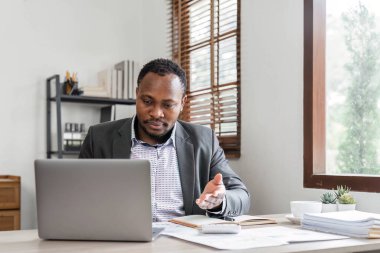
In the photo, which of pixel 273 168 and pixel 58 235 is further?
pixel 273 168

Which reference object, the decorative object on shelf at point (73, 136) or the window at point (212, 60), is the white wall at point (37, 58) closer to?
the decorative object on shelf at point (73, 136)

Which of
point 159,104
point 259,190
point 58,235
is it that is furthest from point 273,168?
point 58,235

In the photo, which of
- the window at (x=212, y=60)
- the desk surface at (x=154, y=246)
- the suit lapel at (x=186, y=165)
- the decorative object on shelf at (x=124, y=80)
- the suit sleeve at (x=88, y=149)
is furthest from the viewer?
the decorative object on shelf at (x=124, y=80)

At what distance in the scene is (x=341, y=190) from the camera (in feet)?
6.82

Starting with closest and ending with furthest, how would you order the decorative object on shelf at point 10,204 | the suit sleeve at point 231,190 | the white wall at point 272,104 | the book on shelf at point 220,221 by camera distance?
the book on shelf at point 220,221 → the suit sleeve at point 231,190 → the white wall at point 272,104 → the decorative object on shelf at point 10,204

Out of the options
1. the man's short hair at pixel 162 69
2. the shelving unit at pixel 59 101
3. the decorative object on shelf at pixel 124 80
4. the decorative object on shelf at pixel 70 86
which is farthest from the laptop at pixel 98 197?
the decorative object on shelf at pixel 124 80

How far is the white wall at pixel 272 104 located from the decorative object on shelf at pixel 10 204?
1450mm

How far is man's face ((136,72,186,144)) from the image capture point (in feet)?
6.75

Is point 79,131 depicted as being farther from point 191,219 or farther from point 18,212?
point 191,219

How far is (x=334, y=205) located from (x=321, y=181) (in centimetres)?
38

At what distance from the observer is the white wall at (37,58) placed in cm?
362

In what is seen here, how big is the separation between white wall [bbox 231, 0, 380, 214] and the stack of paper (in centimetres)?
78

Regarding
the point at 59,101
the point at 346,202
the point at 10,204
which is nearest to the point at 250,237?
the point at 346,202

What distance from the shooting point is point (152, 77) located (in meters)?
2.08
